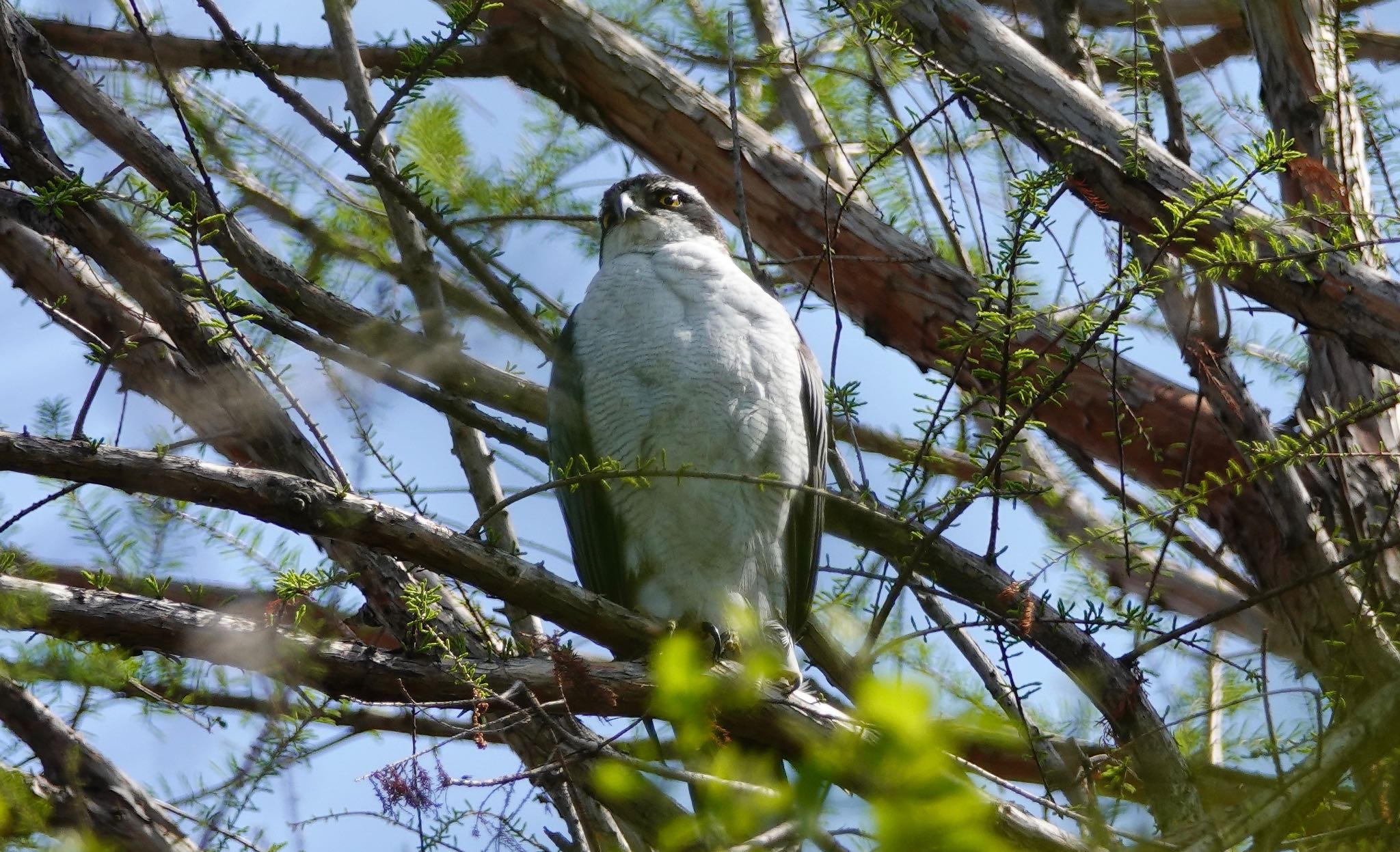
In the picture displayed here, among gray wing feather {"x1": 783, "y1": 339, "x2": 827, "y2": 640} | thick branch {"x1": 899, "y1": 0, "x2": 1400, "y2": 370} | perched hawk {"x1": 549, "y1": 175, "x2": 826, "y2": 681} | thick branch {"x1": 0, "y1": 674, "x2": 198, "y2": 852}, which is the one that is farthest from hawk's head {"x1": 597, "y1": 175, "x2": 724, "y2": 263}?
thick branch {"x1": 0, "y1": 674, "x2": 198, "y2": 852}

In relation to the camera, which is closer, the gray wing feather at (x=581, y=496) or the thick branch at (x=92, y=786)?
the thick branch at (x=92, y=786)

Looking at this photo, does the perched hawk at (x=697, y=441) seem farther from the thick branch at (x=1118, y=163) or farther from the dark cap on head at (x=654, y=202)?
the thick branch at (x=1118, y=163)

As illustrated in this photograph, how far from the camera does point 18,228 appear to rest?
14.0ft

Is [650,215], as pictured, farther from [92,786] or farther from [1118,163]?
[92,786]

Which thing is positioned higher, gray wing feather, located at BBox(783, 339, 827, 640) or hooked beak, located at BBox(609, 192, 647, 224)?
hooked beak, located at BBox(609, 192, 647, 224)

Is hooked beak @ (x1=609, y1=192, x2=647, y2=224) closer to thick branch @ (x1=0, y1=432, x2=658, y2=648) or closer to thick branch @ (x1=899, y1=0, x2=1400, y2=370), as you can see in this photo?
thick branch @ (x1=899, y1=0, x2=1400, y2=370)

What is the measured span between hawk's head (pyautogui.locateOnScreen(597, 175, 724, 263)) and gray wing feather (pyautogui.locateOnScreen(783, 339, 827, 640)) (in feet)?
2.92

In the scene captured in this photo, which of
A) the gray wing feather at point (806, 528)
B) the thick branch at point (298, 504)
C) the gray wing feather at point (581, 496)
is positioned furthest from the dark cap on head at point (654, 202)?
the thick branch at point (298, 504)

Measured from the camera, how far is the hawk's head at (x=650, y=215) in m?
5.02

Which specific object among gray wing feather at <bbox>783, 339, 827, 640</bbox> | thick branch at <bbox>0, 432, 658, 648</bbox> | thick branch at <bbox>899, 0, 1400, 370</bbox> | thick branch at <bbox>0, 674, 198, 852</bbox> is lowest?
thick branch at <bbox>0, 674, 198, 852</bbox>

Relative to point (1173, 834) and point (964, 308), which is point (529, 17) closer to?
point (964, 308)

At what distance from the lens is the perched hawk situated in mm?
4113

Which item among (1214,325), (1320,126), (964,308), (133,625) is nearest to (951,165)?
(964,308)

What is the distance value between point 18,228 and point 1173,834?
13.5 ft
